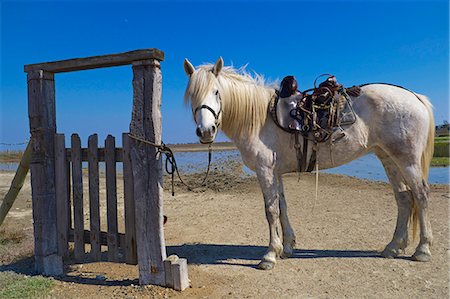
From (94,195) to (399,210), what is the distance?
4229 mm

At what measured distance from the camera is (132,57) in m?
3.56

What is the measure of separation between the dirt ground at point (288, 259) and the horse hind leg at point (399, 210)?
0.15m

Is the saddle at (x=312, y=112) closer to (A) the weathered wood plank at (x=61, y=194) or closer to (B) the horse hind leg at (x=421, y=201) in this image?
(B) the horse hind leg at (x=421, y=201)

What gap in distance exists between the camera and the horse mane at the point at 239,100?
157 inches

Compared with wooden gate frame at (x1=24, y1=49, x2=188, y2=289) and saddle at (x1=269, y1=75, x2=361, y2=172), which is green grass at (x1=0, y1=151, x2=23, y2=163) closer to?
wooden gate frame at (x1=24, y1=49, x2=188, y2=289)

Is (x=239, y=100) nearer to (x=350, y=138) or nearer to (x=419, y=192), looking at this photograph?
(x=350, y=138)

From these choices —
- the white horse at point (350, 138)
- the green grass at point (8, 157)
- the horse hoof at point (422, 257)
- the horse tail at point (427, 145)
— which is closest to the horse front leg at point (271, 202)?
the white horse at point (350, 138)

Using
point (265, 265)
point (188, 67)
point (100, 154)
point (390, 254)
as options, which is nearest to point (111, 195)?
point (100, 154)

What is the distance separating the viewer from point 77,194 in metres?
4.21

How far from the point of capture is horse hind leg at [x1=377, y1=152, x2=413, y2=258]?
4338 mm

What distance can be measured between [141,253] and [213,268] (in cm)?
107

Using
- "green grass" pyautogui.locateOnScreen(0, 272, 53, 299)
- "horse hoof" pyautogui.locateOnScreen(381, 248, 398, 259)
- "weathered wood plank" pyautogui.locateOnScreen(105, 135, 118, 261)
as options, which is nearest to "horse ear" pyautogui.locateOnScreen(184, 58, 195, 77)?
"weathered wood plank" pyautogui.locateOnScreen(105, 135, 118, 261)

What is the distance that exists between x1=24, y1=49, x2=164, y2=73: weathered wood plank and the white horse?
57cm

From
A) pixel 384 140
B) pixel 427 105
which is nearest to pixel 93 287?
pixel 384 140
